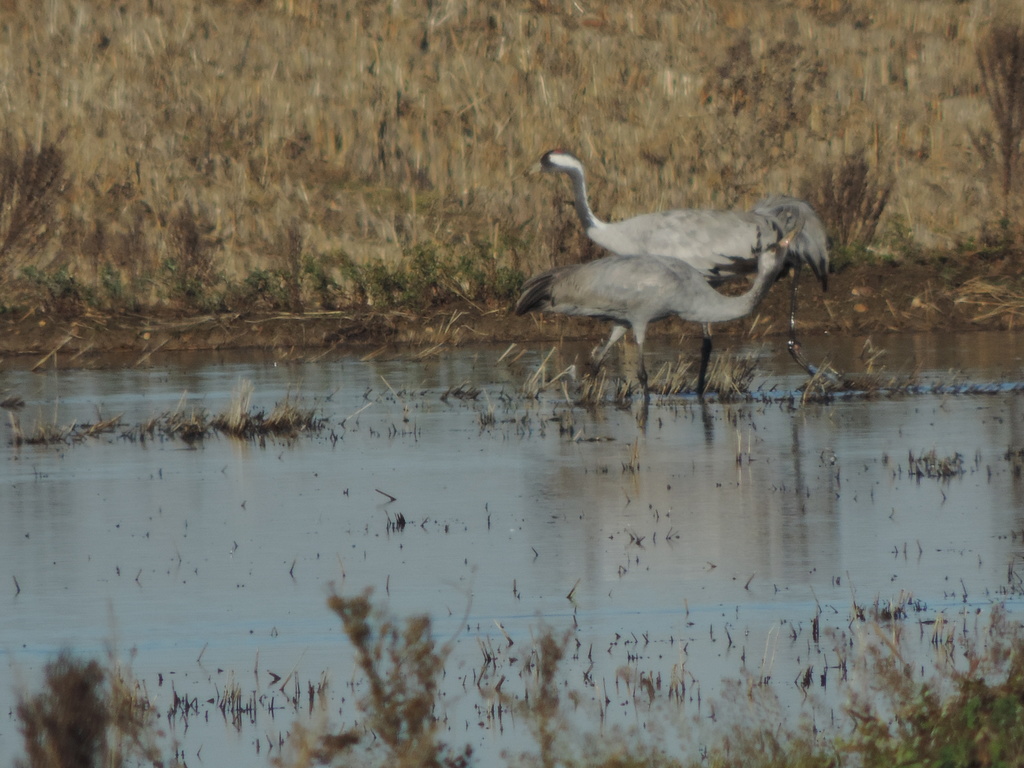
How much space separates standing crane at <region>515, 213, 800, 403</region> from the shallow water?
0.80 metres

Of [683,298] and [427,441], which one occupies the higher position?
[683,298]

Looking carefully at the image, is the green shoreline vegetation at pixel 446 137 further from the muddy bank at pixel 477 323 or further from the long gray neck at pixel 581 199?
the long gray neck at pixel 581 199

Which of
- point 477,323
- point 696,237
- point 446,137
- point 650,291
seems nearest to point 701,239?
point 696,237

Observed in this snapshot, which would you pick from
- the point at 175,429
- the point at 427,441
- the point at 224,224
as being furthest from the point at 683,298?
the point at 224,224

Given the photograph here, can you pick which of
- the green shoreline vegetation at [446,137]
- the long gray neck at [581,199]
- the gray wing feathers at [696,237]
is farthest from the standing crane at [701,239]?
the green shoreline vegetation at [446,137]

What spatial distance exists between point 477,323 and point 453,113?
524 inches

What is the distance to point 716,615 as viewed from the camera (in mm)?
7230

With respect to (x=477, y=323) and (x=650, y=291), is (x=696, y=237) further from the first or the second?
(x=477, y=323)

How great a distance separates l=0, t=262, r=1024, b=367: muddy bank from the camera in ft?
72.4

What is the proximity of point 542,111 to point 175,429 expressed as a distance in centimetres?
2212

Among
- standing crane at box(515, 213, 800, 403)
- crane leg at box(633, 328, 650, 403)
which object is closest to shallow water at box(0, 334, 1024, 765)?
crane leg at box(633, 328, 650, 403)

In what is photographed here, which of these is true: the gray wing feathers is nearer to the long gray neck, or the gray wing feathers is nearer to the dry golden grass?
the long gray neck

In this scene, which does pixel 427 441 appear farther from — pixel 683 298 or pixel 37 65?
pixel 37 65

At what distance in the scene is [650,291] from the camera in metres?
14.9
